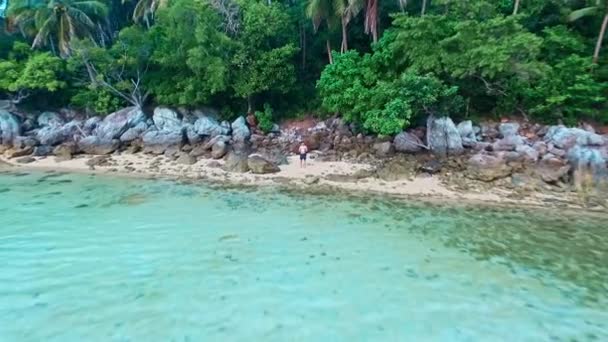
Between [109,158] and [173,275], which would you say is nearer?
[173,275]

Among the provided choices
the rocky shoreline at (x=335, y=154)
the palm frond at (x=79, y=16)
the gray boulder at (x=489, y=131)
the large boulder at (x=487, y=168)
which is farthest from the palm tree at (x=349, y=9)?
the palm frond at (x=79, y=16)

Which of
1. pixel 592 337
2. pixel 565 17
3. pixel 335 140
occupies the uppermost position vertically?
pixel 565 17

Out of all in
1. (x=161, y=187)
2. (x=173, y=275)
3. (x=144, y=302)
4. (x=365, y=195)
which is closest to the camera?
(x=144, y=302)

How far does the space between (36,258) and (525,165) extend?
1750 cm

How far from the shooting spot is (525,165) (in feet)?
50.2

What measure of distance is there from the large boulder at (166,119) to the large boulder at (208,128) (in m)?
1.12

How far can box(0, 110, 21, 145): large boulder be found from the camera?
866 inches

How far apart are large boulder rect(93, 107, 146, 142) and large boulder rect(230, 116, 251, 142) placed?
227 inches

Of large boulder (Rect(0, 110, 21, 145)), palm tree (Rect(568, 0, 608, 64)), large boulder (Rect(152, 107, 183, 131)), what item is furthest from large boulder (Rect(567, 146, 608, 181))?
large boulder (Rect(0, 110, 21, 145))

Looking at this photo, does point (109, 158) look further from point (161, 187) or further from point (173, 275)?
point (173, 275)

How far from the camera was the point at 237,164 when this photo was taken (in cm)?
1722

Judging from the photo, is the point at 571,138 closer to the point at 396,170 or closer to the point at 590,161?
the point at 590,161

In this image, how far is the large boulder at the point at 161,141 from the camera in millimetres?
20266

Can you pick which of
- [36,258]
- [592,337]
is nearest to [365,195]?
[592,337]
